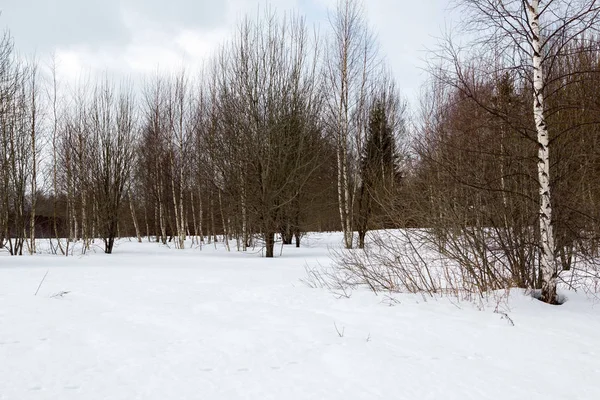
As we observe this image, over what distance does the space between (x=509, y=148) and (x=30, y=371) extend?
22.2ft

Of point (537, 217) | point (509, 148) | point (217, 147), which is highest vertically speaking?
point (217, 147)

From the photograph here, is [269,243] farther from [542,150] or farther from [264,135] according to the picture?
[542,150]

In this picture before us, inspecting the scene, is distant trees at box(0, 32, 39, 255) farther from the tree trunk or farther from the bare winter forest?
the tree trunk

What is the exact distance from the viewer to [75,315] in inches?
189

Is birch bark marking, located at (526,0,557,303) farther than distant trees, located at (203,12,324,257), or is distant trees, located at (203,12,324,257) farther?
distant trees, located at (203,12,324,257)

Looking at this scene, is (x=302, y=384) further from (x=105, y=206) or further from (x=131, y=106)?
(x=131, y=106)

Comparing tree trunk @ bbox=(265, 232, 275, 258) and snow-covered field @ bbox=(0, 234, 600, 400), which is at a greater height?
tree trunk @ bbox=(265, 232, 275, 258)

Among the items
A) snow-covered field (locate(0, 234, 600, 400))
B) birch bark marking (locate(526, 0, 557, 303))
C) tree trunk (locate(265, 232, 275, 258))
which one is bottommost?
snow-covered field (locate(0, 234, 600, 400))

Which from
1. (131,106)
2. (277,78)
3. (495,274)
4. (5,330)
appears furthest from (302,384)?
(131,106)

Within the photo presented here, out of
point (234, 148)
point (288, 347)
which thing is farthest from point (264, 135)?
point (288, 347)

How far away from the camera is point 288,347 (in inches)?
149

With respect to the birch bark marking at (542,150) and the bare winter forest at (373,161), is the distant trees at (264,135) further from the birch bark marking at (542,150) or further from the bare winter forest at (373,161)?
the birch bark marking at (542,150)

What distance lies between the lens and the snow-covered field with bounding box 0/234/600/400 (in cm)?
285

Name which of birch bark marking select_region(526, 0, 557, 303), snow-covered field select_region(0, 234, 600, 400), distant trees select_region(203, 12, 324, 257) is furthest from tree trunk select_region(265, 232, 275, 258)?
birch bark marking select_region(526, 0, 557, 303)
